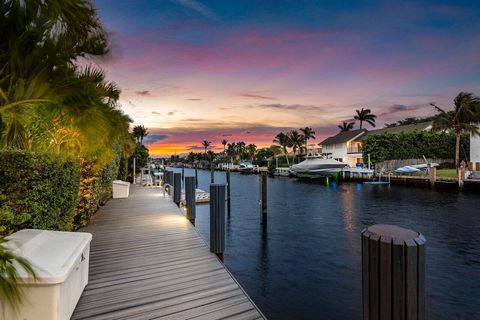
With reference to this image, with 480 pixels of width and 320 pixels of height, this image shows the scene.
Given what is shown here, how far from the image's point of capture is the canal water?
24.3 feet

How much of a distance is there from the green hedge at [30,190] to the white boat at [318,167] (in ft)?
150

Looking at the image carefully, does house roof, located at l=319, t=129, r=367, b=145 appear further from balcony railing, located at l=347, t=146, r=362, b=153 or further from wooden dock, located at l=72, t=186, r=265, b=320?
wooden dock, located at l=72, t=186, r=265, b=320

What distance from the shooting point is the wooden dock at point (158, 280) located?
3.34 meters

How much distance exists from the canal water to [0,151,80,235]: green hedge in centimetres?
540

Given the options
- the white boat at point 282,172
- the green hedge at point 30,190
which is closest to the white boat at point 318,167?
the white boat at point 282,172

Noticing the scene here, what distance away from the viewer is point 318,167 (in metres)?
47.8

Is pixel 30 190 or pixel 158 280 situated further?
pixel 158 280

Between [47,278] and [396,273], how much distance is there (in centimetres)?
277

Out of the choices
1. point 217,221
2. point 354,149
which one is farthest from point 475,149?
point 217,221

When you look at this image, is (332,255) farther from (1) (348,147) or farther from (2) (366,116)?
(2) (366,116)

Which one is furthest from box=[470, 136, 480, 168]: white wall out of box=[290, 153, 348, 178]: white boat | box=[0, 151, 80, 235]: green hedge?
box=[0, 151, 80, 235]: green hedge

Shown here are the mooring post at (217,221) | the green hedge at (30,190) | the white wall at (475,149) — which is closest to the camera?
the green hedge at (30,190)

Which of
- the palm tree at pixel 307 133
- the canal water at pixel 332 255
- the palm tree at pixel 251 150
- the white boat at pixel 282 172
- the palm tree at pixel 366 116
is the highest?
the palm tree at pixel 366 116

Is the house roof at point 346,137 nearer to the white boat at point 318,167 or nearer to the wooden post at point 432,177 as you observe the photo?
the white boat at point 318,167
